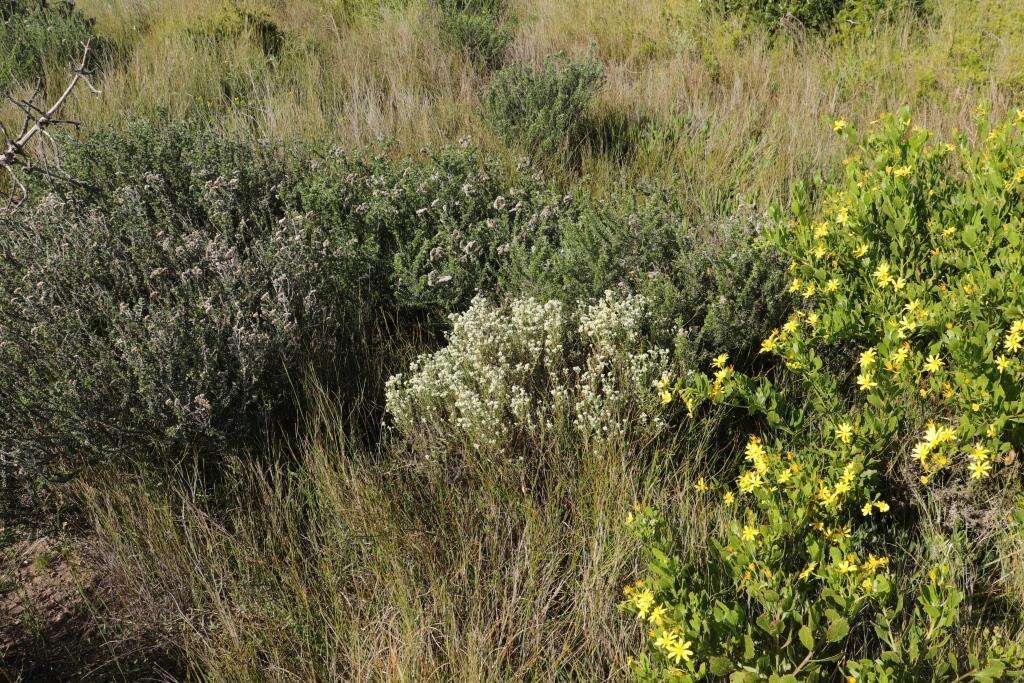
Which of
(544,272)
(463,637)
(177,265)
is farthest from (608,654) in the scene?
(177,265)

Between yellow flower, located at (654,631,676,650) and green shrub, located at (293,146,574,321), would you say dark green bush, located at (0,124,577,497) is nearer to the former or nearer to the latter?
green shrub, located at (293,146,574,321)

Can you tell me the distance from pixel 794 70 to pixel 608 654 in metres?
4.64

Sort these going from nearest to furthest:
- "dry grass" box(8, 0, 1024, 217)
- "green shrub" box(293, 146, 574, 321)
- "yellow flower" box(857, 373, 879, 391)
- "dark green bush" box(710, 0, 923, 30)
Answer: "yellow flower" box(857, 373, 879, 391), "green shrub" box(293, 146, 574, 321), "dry grass" box(8, 0, 1024, 217), "dark green bush" box(710, 0, 923, 30)

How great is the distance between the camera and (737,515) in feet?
8.09

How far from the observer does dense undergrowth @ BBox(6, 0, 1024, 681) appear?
2.07m

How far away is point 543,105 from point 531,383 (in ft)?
8.05

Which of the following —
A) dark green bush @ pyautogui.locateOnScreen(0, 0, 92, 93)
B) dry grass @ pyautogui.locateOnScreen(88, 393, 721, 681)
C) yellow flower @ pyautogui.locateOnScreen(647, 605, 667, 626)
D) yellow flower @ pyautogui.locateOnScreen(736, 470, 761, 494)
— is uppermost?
dark green bush @ pyautogui.locateOnScreen(0, 0, 92, 93)

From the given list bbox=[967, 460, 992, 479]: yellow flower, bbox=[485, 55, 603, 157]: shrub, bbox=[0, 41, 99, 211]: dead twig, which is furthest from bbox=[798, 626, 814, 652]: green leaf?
bbox=[485, 55, 603, 157]: shrub

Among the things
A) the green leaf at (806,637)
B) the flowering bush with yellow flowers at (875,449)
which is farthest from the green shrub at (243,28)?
the green leaf at (806,637)

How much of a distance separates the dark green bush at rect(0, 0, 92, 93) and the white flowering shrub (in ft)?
16.1

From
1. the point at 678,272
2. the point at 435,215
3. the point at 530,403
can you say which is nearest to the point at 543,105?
the point at 435,215

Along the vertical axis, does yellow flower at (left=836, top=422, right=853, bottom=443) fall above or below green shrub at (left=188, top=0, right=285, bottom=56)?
below

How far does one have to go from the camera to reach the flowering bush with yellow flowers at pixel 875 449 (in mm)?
1766

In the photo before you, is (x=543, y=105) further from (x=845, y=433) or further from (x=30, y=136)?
(x=845, y=433)
